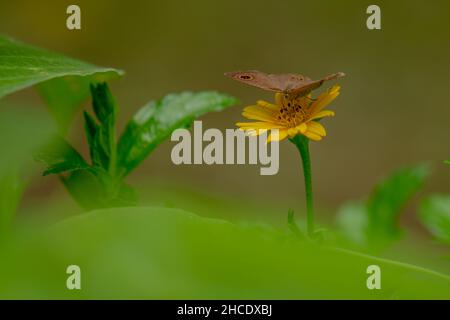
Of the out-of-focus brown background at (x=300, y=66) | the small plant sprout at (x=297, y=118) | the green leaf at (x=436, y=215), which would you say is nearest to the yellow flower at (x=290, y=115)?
the small plant sprout at (x=297, y=118)

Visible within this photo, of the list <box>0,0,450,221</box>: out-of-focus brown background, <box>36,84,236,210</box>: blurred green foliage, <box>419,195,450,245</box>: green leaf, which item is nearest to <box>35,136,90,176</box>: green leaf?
<box>36,84,236,210</box>: blurred green foliage

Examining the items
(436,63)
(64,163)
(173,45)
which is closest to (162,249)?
(64,163)

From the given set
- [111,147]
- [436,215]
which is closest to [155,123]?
[111,147]

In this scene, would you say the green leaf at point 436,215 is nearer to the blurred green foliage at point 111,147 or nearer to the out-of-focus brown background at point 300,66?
the blurred green foliage at point 111,147

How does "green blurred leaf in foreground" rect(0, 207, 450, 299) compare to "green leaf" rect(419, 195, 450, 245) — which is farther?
"green leaf" rect(419, 195, 450, 245)

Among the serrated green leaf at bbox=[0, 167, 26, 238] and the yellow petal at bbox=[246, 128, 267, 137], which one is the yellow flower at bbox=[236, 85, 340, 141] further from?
the serrated green leaf at bbox=[0, 167, 26, 238]

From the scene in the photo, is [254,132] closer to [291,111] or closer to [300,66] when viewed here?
[291,111]

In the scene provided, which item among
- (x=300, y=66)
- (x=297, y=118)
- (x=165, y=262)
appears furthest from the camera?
(x=300, y=66)
